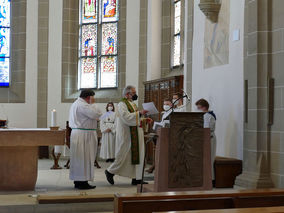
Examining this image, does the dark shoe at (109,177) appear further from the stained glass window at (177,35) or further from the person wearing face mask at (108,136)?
the stained glass window at (177,35)

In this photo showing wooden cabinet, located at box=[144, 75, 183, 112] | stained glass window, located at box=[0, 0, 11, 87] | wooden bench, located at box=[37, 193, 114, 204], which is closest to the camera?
wooden bench, located at box=[37, 193, 114, 204]

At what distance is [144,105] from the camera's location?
28.0ft

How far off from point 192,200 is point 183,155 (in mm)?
3168

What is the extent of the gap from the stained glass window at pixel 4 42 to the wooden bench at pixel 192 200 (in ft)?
43.1

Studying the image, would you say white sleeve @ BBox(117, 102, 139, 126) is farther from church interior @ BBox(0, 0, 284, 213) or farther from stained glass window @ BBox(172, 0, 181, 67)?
stained glass window @ BBox(172, 0, 181, 67)

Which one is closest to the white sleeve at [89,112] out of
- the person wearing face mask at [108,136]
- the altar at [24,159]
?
the altar at [24,159]

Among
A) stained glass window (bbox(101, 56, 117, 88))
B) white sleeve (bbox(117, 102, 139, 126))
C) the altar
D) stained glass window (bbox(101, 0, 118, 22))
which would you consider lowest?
the altar

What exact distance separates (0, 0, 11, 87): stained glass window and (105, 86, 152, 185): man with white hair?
8.10 meters

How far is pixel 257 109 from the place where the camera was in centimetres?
798

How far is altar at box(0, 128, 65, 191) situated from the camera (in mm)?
8156

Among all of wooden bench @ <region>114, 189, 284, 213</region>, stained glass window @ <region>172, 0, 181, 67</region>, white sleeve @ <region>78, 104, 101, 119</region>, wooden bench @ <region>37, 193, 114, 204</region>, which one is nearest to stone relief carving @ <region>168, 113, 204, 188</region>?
wooden bench @ <region>37, 193, 114, 204</region>

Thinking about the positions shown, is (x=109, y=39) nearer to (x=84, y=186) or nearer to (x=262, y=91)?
(x=84, y=186)

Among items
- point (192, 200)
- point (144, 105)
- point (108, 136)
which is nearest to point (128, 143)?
point (144, 105)

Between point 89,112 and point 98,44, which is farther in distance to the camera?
point 98,44
